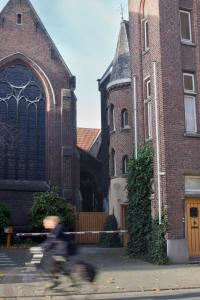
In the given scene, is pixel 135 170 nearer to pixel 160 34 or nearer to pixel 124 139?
pixel 160 34

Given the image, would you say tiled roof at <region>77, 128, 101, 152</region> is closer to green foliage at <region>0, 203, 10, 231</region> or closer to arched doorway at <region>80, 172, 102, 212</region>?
arched doorway at <region>80, 172, 102, 212</region>

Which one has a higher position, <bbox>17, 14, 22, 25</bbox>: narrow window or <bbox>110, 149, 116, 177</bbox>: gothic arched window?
<bbox>17, 14, 22, 25</bbox>: narrow window

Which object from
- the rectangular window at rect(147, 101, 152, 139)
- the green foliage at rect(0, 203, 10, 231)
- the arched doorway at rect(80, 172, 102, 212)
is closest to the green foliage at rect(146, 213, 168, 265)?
the rectangular window at rect(147, 101, 152, 139)

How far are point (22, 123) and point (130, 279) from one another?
1904cm

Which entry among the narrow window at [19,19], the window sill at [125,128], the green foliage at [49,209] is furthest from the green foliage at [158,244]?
the narrow window at [19,19]

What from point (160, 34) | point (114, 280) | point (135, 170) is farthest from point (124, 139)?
point (114, 280)

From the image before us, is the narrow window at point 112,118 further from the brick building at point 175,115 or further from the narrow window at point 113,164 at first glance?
the brick building at point 175,115

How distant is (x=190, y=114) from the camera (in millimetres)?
18531

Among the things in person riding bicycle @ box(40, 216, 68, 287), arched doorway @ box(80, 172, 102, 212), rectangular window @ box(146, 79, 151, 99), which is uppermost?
rectangular window @ box(146, 79, 151, 99)

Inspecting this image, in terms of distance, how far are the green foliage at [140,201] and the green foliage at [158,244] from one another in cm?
81

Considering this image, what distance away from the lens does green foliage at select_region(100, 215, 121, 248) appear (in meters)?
24.7

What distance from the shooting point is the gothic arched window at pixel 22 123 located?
2884 centimetres

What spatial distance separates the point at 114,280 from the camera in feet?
39.6

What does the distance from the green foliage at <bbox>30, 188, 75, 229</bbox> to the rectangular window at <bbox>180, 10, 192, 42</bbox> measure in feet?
39.1
